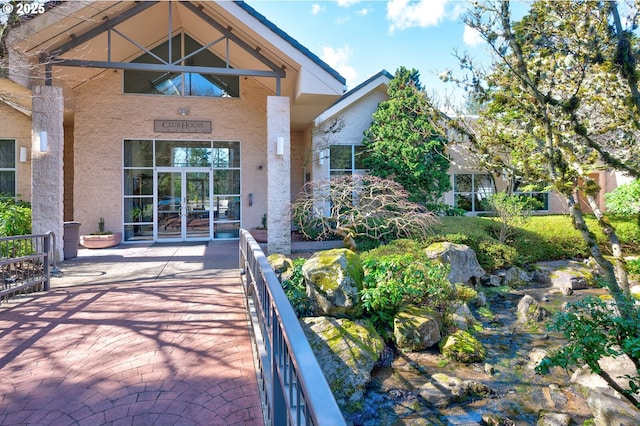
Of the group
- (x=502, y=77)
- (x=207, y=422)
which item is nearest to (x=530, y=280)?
(x=502, y=77)

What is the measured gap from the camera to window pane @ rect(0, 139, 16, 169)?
39.3 ft

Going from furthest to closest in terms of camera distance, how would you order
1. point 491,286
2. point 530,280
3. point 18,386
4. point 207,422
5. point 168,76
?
point 168,76, point 530,280, point 491,286, point 18,386, point 207,422

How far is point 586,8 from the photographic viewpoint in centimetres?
282

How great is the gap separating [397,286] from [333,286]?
110 cm

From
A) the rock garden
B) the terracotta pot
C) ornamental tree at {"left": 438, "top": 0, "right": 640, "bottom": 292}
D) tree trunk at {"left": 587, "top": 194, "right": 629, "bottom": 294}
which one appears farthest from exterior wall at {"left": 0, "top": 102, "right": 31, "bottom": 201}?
tree trunk at {"left": 587, "top": 194, "right": 629, "bottom": 294}

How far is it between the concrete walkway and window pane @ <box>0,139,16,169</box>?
315 inches

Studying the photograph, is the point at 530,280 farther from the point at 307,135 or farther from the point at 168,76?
the point at 168,76

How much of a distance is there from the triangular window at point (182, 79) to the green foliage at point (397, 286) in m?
9.12

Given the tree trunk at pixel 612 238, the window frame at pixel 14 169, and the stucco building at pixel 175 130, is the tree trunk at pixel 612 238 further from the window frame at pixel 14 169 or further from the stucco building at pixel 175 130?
the window frame at pixel 14 169

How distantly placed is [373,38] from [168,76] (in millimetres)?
6880

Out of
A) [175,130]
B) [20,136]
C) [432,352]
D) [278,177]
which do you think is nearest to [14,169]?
[20,136]

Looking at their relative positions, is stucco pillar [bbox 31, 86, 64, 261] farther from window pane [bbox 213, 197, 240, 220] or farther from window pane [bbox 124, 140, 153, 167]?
window pane [bbox 213, 197, 240, 220]

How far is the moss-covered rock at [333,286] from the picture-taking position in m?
5.47

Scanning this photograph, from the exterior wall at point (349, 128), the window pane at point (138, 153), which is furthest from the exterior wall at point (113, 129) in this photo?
the exterior wall at point (349, 128)
